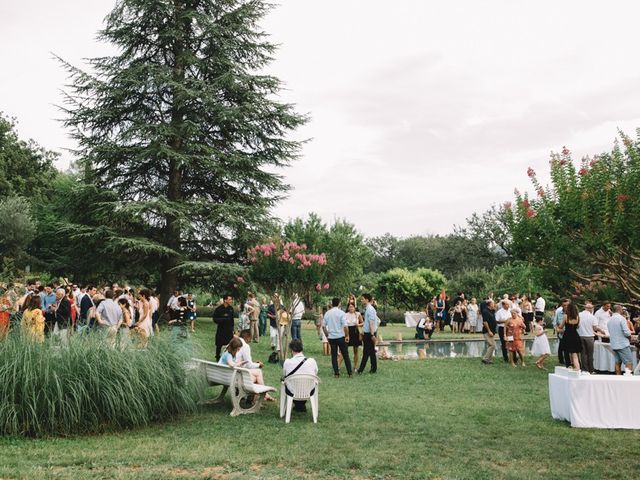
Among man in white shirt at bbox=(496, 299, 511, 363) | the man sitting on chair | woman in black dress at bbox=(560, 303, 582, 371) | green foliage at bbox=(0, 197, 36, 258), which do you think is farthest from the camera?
green foliage at bbox=(0, 197, 36, 258)

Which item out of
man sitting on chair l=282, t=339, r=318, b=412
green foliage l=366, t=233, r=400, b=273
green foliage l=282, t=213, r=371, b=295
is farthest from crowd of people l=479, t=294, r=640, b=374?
green foliage l=366, t=233, r=400, b=273

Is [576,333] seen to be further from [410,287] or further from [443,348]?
[410,287]

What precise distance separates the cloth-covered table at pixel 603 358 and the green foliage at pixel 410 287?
85.7 feet

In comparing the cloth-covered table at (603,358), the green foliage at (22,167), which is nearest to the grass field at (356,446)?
the cloth-covered table at (603,358)

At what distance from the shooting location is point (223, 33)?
90.4 ft

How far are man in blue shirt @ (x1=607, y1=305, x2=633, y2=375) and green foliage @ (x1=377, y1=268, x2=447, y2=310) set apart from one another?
93.1ft

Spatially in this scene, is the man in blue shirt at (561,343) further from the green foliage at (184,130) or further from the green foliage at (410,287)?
the green foliage at (410,287)

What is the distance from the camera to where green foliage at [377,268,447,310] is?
139 ft

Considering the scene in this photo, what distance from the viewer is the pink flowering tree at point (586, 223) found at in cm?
814

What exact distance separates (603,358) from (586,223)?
883 centimetres

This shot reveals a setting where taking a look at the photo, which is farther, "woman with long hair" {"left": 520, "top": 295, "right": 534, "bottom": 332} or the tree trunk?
the tree trunk

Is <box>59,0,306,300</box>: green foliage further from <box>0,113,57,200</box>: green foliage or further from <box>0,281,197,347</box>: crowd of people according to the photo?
<box>0,113,57,200</box>: green foliage

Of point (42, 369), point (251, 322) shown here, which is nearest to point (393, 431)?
point (42, 369)

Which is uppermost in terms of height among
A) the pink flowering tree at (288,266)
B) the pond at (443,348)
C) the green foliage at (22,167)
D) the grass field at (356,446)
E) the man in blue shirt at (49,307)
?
the green foliage at (22,167)
